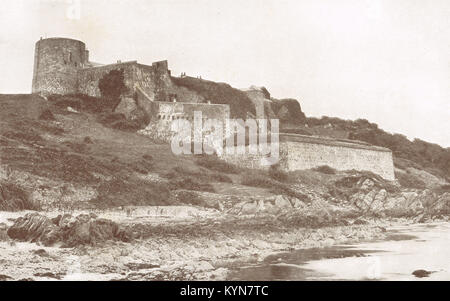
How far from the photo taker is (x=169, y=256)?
12.5m

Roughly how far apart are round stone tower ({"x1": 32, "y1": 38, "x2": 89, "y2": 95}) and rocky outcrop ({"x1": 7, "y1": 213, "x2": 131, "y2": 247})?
61.2 ft

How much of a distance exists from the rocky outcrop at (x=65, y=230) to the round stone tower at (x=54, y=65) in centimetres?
1866

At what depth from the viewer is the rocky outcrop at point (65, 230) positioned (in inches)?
487

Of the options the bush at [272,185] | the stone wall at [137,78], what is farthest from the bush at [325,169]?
the stone wall at [137,78]

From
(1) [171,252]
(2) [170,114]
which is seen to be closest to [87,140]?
(2) [170,114]

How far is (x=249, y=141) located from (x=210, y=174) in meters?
4.38

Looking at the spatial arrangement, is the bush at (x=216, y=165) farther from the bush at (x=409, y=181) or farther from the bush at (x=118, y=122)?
the bush at (x=409, y=181)

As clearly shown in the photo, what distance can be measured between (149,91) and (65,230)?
18.6 metres

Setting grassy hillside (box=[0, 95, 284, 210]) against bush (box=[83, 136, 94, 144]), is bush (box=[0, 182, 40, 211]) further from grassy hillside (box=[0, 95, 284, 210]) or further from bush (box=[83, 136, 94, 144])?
bush (box=[83, 136, 94, 144])

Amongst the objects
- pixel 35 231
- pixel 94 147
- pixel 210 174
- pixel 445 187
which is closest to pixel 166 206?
pixel 210 174

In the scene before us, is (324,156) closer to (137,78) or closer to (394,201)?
(394,201)
